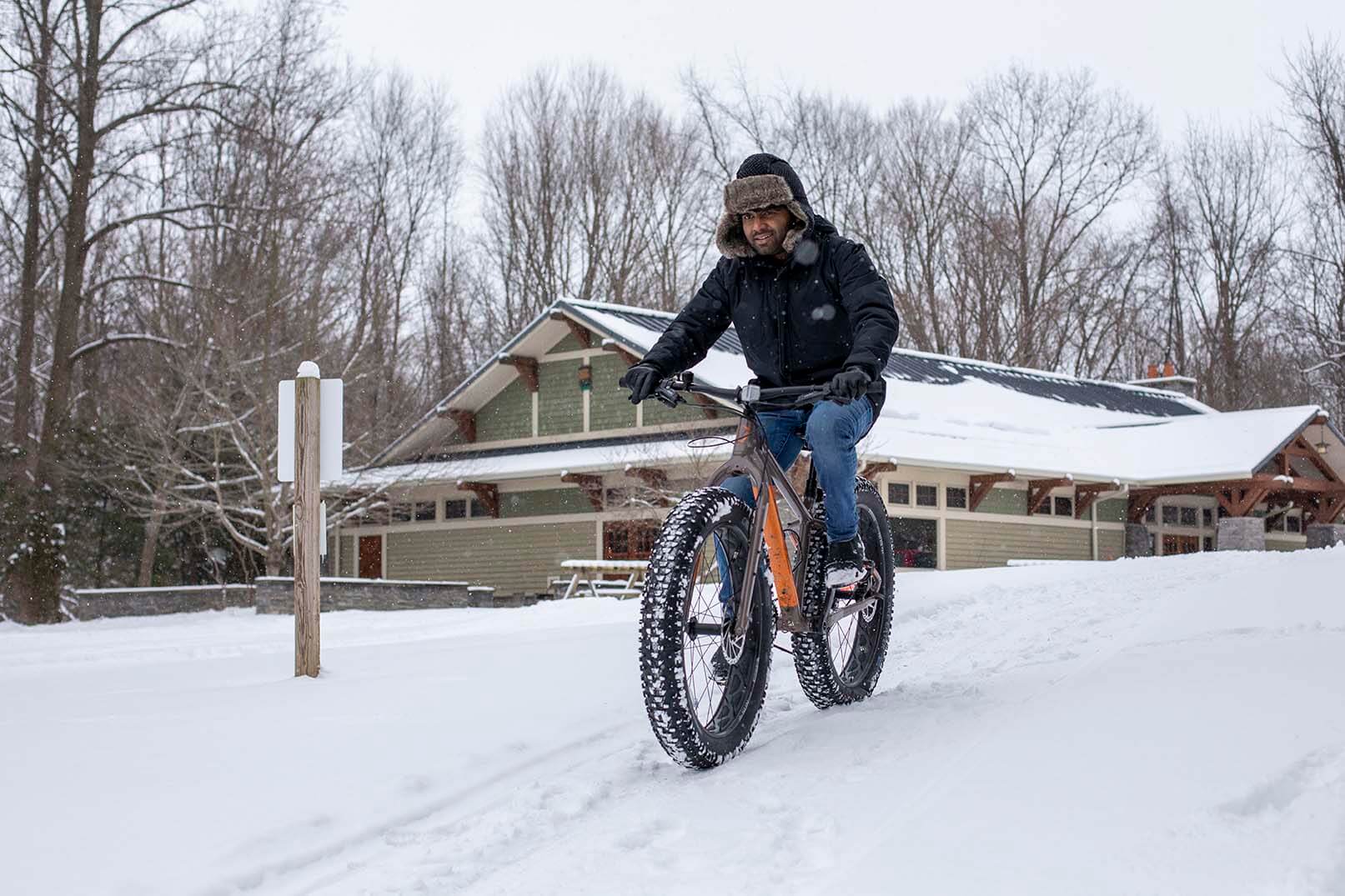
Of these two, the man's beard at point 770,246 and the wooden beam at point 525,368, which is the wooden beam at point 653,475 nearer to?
the wooden beam at point 525,368

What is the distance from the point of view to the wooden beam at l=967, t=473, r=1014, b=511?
87.9ft

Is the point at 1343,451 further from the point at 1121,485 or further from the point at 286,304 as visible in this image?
the point at 286,304

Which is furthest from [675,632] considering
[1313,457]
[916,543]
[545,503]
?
[1313,457]

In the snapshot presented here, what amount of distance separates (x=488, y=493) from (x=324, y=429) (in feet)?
71.8

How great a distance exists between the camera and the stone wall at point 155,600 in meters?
22.1

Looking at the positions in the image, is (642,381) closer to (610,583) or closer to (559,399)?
(610,583)

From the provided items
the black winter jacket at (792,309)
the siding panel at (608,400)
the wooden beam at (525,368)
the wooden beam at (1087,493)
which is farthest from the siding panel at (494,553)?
the black winter jacket at (792,309)

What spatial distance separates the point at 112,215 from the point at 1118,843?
106 ft

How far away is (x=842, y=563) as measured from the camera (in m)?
5.17

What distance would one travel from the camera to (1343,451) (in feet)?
106

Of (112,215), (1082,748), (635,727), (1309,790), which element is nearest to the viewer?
(1309,790)

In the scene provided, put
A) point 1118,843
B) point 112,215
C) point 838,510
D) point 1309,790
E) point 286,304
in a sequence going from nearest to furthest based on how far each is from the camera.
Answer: point 1118,843 → point 1309,790 → point 838,510 → point 286,304 → point 112,215

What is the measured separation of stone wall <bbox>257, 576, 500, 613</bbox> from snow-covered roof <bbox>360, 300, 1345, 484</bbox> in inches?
142

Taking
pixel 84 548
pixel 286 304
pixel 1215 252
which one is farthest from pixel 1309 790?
pixel 1215 252
